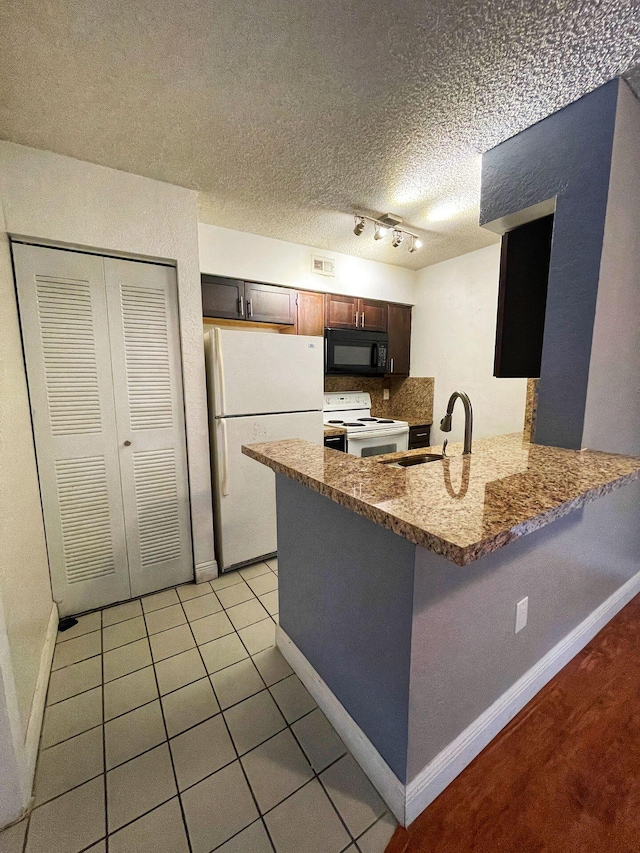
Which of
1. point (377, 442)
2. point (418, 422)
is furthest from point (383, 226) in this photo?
point (418, 422)

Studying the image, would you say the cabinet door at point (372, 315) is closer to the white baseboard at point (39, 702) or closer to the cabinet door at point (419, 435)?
the cabinet door at point (419, 435)

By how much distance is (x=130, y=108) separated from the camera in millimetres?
1401

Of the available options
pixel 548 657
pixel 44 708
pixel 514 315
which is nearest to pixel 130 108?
pixel 514 315

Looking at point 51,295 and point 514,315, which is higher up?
point 51,295

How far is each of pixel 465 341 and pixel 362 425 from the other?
125cm

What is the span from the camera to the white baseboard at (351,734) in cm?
106

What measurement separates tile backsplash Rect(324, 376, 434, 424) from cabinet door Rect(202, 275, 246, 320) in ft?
4.01

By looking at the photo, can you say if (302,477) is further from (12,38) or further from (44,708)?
(12,38)

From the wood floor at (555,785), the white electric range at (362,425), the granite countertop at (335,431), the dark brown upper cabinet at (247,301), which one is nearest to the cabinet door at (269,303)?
the dark brown upper cabinet at (247,301)

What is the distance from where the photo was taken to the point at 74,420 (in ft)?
6.21

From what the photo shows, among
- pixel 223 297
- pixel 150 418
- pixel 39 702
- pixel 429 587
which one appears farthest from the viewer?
pixel 223 297

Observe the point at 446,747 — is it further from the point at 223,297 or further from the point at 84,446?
the point at 223,297

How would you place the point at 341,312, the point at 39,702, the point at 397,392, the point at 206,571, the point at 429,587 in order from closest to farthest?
the point at 429,587 → the point at 39,702 → the point at 206,571 → the point at 341,312 → the point at 397,392

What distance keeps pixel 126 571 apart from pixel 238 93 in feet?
8.11
